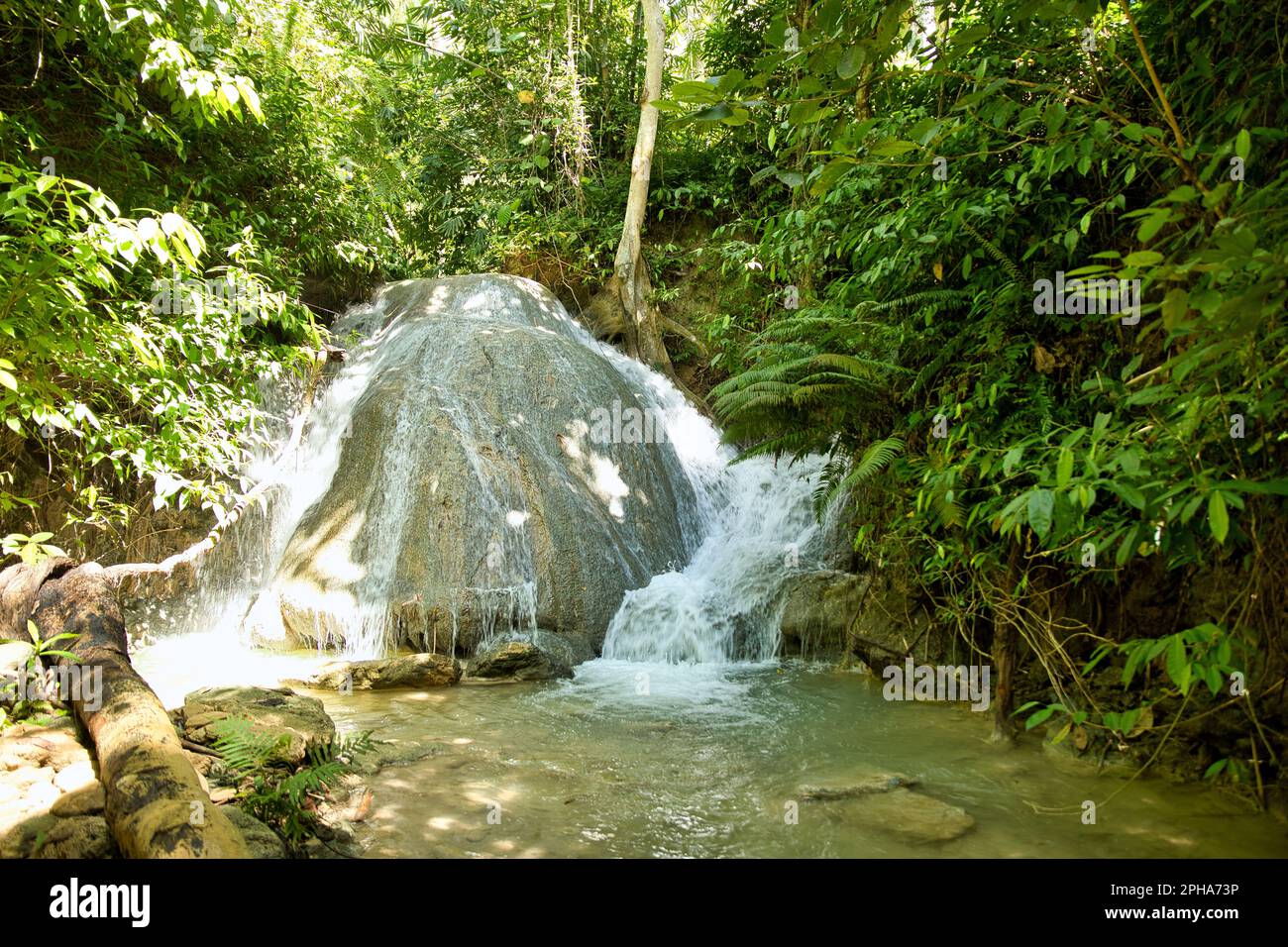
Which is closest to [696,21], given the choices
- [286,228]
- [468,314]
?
[468,314]

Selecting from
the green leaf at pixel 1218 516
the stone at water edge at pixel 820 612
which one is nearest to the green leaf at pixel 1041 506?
the green leaf at pixel 1218 516

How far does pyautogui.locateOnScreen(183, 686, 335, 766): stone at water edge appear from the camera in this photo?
365 cm

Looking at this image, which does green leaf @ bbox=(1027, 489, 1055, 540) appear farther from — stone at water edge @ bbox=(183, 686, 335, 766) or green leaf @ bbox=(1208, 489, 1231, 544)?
stone at water edge @ bbox=(183, 686, 335, 766)

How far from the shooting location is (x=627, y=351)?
12.3m

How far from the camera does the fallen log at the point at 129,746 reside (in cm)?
244

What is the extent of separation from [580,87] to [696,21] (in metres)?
3.35

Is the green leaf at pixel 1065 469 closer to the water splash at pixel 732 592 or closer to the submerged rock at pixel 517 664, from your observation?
the water splash at pixel 732 592

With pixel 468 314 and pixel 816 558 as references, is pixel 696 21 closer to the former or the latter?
pixel 468 314

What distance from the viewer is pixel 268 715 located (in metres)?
3.96

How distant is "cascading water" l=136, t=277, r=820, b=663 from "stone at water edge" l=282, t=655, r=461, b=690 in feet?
2.05

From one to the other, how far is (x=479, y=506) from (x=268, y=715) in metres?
3.60

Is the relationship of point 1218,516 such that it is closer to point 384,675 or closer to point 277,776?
point 277,776

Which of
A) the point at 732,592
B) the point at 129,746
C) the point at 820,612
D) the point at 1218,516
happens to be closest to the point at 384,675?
the point at 129,746

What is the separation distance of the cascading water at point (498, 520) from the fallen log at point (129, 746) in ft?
8.12
